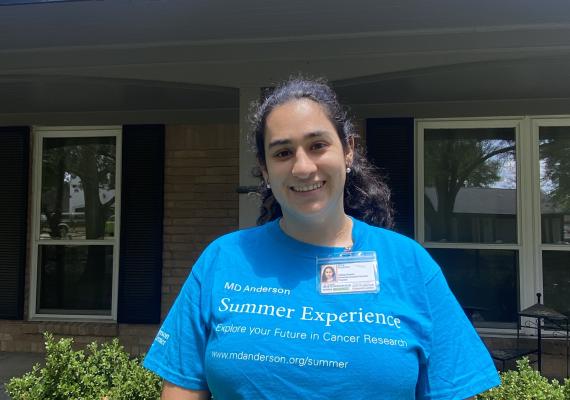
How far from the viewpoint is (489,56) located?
3523mm

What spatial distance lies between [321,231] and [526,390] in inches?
73.1

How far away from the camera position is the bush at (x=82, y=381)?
264 cm

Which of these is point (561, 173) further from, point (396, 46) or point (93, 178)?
point (93, 178)

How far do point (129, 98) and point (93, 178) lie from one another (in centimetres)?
125

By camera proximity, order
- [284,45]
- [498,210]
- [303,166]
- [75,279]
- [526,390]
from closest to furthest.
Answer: [303,166] → [526,390] → [284,45] → [498,210] → [75,279]

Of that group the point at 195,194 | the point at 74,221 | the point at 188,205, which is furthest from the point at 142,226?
the point at 74,221

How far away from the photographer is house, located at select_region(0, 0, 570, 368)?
11.5 ft

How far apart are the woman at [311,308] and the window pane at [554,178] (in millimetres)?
4298

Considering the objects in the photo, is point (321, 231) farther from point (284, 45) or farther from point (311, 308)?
point (284, 45)

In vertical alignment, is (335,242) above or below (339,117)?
below

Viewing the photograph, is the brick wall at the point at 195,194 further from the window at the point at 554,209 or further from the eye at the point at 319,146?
the eye at the point at 319,146

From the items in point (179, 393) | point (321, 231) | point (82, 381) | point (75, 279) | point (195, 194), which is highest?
point (195, 194)

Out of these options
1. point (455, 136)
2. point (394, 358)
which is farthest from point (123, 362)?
point (455, 136)

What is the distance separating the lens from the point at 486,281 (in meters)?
4.96
